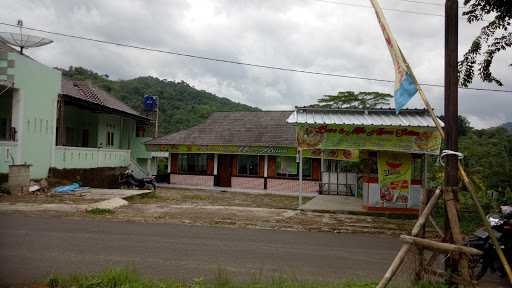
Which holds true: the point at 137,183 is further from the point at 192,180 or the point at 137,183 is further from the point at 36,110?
the point at 36,110

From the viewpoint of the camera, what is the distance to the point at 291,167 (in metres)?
28.0

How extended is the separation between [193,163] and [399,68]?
25025mm

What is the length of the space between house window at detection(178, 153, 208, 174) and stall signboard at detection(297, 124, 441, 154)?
1455 centimetres

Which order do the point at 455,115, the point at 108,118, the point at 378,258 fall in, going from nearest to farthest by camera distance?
the point at 455,115
the point at 378,258
the point at 108,118

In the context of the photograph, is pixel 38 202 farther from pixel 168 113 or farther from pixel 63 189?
pixel 168 113

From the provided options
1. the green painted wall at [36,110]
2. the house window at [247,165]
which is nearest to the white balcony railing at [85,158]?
the green painted wall at [36,110]

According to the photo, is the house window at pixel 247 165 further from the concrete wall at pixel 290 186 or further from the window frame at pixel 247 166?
the concrete wall at pixel 290 186

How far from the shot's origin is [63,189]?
1898 centimetres

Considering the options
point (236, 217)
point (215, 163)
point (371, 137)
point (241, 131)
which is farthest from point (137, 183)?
point (371, 137)

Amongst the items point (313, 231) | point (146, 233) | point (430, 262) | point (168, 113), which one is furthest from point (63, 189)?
point (168, 113)

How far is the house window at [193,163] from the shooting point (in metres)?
29.8

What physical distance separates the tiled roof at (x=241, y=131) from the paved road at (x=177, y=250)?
16769mm

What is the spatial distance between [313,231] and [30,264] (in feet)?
25.4

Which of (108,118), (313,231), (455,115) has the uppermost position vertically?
(108,118)
